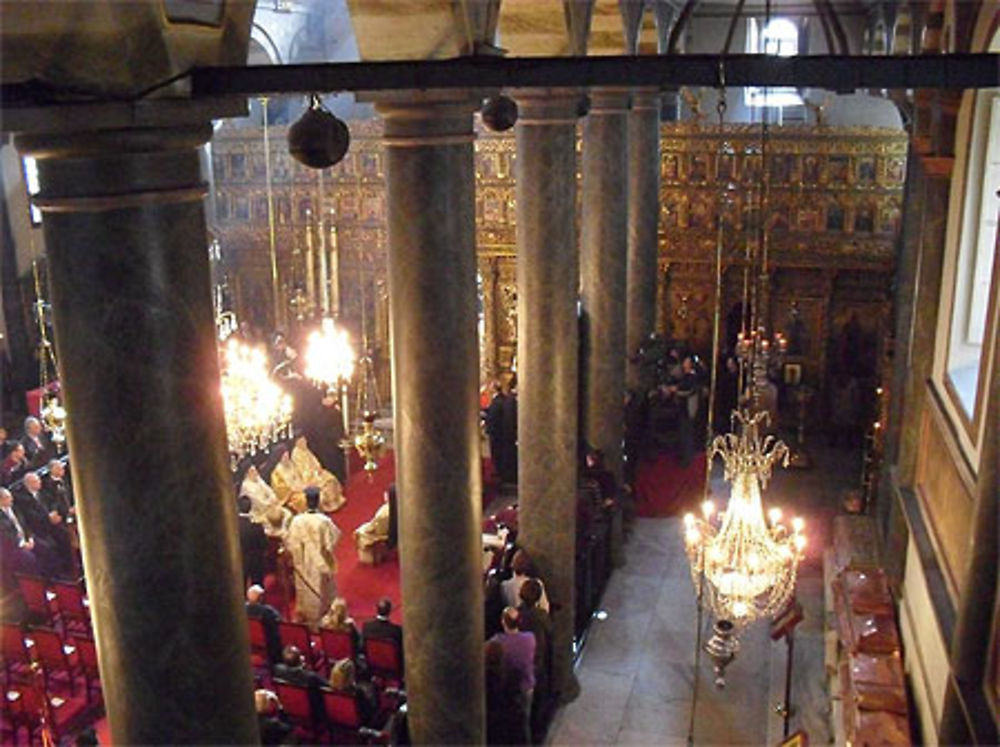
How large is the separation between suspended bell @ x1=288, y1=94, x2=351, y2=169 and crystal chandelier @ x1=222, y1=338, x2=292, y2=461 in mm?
5194

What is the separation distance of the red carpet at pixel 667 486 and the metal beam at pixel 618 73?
9.28 meters

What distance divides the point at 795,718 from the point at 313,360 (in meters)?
5.42

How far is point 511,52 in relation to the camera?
8219 mm

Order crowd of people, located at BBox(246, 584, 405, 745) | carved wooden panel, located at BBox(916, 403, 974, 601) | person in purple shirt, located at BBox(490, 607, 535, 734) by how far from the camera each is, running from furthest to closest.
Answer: person in purple shirt, located at BBox(490, 607, 535, 734)
crowd of people, located at BBox(246, 584, 405, 745)
carved wooden panel, located at BBox(916, 403, 974, 601)

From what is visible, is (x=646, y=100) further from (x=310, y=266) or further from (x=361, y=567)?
(x=361, y=567)

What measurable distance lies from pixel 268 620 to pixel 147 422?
16.9ft

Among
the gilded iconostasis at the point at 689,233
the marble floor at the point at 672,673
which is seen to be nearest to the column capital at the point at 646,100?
the gilded iconostasis at the point at 689,233

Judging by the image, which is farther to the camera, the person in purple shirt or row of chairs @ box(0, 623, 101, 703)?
row of chairs @ box(0, 623, 101, 703)

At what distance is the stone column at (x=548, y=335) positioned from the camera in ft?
26.4

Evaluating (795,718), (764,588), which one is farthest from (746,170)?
(764,588)

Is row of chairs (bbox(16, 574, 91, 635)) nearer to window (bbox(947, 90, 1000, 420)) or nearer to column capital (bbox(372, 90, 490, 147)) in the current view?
column capital (bbox(372, 90, 490, 147))

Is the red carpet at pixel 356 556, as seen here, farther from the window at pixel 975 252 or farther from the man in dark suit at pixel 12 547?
the window at pixel 975 252

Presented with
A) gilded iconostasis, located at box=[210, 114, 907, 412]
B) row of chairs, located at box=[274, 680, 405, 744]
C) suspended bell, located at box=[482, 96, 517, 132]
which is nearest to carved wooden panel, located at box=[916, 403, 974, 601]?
suspended bell, located at box=[482, 96, 517, 132]

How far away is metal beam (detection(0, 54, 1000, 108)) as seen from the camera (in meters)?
3.66
